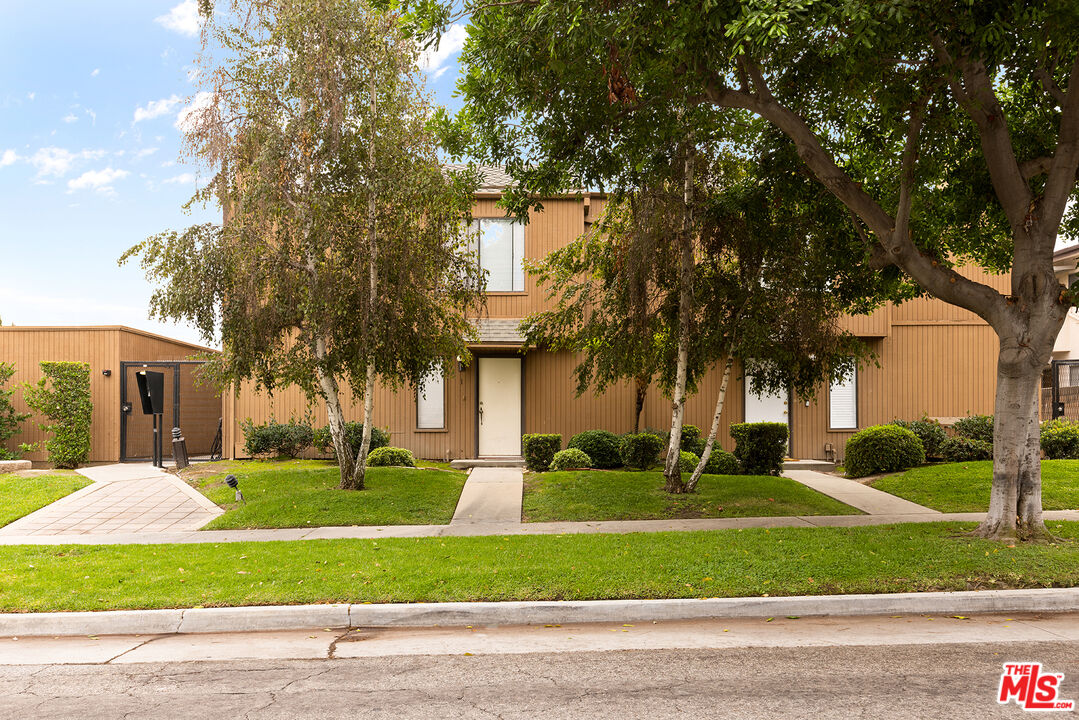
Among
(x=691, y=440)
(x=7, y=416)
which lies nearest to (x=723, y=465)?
(x=691, y=440)

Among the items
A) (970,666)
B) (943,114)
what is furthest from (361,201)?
(970,666)

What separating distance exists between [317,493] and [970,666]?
950 cm

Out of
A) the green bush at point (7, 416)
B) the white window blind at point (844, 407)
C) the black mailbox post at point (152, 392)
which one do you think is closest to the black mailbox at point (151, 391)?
the black mailbox post at point (152, 392)

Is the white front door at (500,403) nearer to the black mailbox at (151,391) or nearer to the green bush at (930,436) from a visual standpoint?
the black mailbox at (151,391)

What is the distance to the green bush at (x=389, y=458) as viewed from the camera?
1473 cm

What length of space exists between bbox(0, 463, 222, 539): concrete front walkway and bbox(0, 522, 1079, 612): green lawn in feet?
4.59

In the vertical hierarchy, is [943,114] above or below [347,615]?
above

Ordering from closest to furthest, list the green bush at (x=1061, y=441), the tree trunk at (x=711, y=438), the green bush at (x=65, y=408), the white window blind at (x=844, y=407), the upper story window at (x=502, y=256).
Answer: the tree trunk at (x=711, y=438)
the green bush at (x=1061, y=441)
the green bush at (x=65, y=408)
the upper story window at (x=502, y=256)
the white window blind at (x=844, y=407)

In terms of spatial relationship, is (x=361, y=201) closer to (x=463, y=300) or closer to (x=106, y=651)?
(x=463, y=300)

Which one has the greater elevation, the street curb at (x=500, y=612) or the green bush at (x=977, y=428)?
the green bush at (x=977, y=428)

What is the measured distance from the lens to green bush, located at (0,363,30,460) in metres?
15.8

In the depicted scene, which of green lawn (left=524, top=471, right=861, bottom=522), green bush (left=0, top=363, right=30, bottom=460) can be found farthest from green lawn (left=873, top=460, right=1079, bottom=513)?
green bush (left=0, top=363, right=30, bottom=460)

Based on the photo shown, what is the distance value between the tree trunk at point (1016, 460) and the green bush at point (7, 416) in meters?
19.1

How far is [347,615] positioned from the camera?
6297 millimetres
